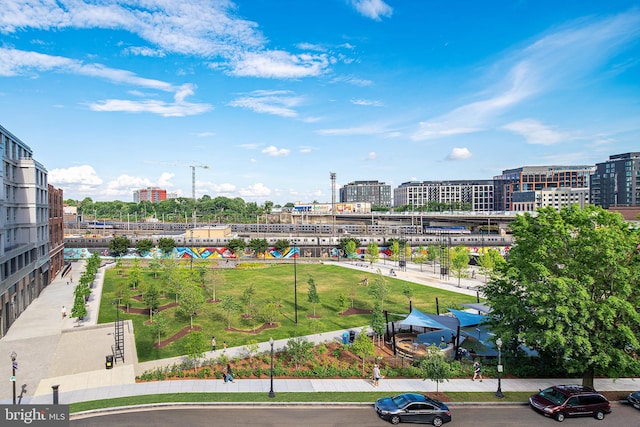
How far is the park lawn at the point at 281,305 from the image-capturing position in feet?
116

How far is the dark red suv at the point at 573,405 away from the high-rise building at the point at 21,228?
42359mm

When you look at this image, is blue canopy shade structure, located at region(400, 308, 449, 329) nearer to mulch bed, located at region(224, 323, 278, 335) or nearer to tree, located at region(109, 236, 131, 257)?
mulch bed, located at region(224, 323, 278, 335)

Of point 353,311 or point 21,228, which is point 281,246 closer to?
point 353,311

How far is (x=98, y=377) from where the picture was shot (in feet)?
87.4

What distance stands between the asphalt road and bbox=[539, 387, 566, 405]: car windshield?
3.26 ft

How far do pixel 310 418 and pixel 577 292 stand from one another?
1675 centimetres

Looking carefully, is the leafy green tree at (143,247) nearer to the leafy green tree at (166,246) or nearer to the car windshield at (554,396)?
the leafy green tree at (166,246)

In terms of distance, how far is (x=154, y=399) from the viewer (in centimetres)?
2233

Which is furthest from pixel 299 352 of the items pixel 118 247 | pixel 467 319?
pixel 118 247

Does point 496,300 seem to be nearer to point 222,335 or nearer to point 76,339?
point 222,335

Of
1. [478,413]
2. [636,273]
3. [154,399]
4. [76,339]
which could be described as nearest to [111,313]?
[76,339]

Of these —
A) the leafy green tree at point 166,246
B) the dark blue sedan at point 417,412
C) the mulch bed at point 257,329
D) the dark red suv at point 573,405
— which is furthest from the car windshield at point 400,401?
the leafy green tree at point 166,246

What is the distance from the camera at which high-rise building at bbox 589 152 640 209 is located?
6757 inches

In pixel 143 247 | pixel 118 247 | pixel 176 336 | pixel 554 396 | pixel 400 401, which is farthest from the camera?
pixel 143 247
